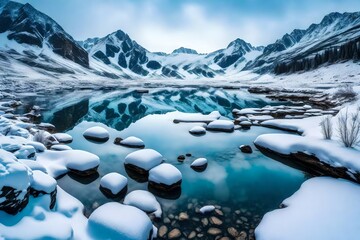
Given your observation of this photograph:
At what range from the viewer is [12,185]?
16.4 ft

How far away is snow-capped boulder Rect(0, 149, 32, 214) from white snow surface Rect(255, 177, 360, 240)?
5.67 m

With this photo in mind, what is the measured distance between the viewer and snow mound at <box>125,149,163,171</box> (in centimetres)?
947

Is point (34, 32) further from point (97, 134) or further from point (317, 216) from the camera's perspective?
point (317, 216)

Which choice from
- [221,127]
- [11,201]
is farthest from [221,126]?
[11,201]

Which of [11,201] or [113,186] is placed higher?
[11,201]

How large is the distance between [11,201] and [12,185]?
1.12 ft

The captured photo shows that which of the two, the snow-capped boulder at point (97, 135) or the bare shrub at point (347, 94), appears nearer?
the snow-capped boulder at point (97, 135)

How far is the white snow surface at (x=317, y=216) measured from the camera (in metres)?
5.64

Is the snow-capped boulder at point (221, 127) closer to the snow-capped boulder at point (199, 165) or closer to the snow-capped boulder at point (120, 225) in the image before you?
the snow-capped boulder at point (199, 165)

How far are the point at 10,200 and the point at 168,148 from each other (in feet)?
28.5

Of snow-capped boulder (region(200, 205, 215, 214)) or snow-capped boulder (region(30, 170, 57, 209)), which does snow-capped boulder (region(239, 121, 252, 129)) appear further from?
snow-capped boulder (region(30, 170, 57, 209))

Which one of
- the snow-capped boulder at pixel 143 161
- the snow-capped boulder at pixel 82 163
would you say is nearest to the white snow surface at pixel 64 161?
the snow-capped boulder at pixel 82 163

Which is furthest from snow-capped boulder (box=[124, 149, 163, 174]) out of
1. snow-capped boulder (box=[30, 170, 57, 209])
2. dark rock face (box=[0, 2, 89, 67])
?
dark rock face (box=[0, 2, 89, 67])

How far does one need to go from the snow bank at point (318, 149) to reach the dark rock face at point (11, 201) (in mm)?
9970
